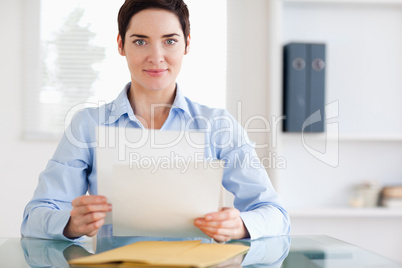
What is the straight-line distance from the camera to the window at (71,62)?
9.28ft

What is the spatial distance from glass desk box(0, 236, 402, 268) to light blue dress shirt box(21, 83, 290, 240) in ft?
0.27

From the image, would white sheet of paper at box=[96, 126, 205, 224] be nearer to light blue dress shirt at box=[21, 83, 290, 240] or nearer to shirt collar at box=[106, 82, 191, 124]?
light blue dress shirt at box=[21, 83, 290, 240]

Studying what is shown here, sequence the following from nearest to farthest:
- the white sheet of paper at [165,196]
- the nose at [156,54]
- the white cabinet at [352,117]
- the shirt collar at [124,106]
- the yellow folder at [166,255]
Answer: the yellow folder at [166,255], the white sheet of paper at [165,196], the nose at [156,54], the shirt collar at [124,106], the white cabinet at [352,117]

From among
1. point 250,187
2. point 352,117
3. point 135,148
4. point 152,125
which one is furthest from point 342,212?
point 135,148

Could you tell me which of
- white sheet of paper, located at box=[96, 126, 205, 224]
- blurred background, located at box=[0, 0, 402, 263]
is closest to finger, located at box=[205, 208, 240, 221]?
white sheet of paper, located at box=[96, 126, 205, 224]

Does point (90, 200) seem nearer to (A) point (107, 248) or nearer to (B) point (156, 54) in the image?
(A) point (107, 248)

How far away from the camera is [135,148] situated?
3.58 feet


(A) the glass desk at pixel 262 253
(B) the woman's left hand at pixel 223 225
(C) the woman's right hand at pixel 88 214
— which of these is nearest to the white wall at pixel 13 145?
(A) the glass desk at pixel 262 253

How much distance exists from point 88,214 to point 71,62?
1968mm

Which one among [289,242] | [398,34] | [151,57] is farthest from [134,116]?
[398,34]

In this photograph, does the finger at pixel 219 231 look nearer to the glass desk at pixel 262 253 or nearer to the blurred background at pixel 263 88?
the glass desk at pixel 262 253

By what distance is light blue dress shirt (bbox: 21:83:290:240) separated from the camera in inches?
49.6

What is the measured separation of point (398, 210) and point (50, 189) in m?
2.18

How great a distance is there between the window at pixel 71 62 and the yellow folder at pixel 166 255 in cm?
199
